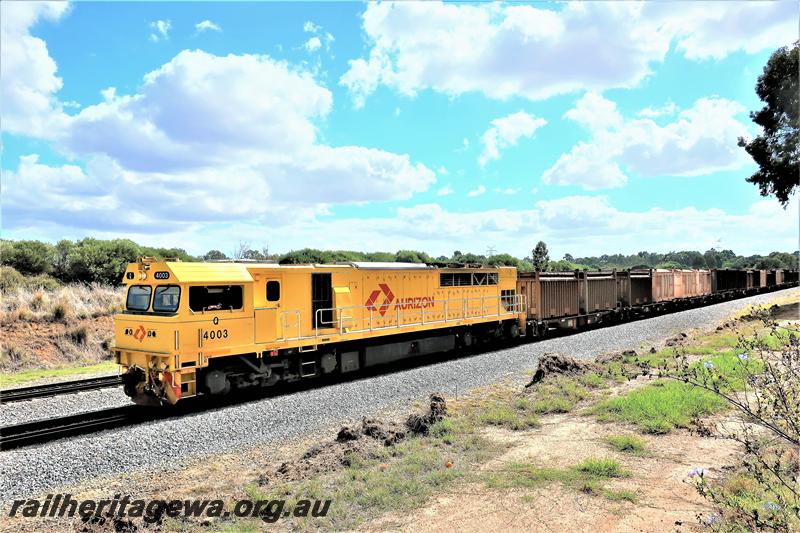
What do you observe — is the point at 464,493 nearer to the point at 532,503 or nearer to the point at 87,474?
the point at 532,503

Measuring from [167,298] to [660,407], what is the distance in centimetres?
1088

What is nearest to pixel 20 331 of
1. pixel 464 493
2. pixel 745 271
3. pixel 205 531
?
pixel 205 531

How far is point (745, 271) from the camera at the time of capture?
52125mm

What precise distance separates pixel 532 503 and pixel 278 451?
15.9 feet

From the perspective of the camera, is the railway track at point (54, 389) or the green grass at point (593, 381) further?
the railway track at point (54, 389)

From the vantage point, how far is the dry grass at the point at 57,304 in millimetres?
23903

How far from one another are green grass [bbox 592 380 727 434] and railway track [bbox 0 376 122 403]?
13.0 m

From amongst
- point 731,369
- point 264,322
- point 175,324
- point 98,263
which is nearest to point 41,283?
point 98,263

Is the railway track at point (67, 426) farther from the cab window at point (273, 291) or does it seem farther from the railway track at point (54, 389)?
the cab window at point (273, 291)

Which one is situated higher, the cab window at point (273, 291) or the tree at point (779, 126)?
the tree at point (779, 126)

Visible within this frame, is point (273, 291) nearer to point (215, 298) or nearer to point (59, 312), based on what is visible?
point (215, 298)

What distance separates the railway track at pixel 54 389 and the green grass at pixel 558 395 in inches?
453

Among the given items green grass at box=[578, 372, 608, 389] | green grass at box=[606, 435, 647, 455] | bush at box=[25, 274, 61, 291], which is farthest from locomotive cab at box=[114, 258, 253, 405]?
bush at box=[25, 274, 61, 291]

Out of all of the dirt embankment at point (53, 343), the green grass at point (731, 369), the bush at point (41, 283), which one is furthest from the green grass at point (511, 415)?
the bush at point (41, 283)
